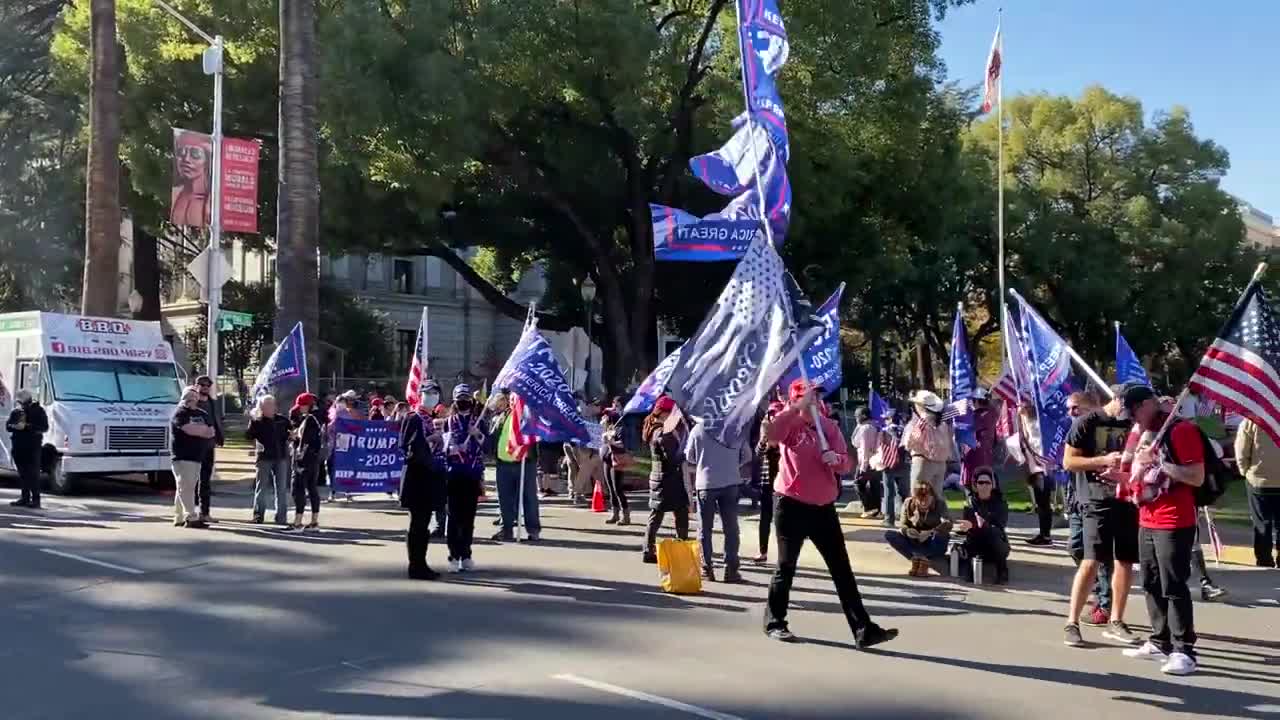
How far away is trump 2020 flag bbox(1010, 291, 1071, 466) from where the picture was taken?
11.6 m

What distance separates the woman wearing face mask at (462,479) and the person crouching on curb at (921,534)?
405 cm

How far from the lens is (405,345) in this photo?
5522 centimetres

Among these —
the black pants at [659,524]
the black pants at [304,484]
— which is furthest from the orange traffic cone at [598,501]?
the black pants at [659,524]

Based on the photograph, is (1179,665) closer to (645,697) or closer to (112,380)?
(645,697)

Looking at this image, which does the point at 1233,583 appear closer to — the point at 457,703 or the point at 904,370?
the point at 457,703

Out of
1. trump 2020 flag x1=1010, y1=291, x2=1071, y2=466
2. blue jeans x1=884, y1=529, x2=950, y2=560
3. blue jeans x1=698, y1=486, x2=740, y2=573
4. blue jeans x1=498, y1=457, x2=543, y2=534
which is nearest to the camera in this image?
blue jeans x1=698, y1=486, x2=740, y2=573

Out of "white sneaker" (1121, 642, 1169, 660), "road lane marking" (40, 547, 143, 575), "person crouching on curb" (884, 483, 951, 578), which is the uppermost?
"person crouching on curb" (884, 483, 951, 578)

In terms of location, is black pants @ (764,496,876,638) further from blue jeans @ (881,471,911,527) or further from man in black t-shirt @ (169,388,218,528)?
man in black t-shirt @ (169,388,218,528)

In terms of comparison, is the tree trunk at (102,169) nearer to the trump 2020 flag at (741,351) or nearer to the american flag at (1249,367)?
the trump 2020 flag at (741,351)

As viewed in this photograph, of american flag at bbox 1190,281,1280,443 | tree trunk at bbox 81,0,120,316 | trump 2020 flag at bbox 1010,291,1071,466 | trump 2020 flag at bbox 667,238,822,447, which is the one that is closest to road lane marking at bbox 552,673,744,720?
trump 2020 flag at bbox 667,238,822,447

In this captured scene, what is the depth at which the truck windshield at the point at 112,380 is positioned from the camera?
1981 cm

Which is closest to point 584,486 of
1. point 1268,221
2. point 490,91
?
point 490,91

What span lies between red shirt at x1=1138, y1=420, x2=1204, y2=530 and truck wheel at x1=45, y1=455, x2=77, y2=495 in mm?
16766

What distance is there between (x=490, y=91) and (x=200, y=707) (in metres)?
20.2
